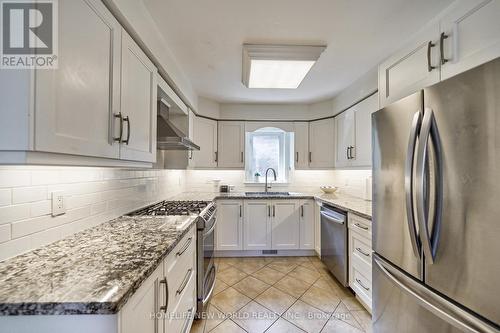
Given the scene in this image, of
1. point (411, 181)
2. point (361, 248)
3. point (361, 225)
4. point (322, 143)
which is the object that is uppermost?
point (322, 143)

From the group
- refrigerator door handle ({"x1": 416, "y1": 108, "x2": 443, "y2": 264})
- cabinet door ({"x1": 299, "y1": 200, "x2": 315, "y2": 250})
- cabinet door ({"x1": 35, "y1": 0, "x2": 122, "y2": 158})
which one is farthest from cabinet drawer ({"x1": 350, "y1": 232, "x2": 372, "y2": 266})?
cabinet door ({"x1": 35, "y1": 0, "x2": 122, "y2": 158})

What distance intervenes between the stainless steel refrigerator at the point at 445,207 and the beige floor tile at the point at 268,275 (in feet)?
4.51

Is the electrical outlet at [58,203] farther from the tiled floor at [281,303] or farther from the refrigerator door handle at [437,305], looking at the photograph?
the refrigerator door handle at [437,305]

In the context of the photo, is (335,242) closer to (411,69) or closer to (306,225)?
(306,225)

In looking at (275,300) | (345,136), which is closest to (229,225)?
(275,300)

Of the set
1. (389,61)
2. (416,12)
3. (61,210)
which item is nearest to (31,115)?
(61,210)

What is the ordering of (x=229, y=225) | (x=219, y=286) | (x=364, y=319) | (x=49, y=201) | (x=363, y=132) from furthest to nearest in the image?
1. (x=229, y=225)
2. (x=363, y=132)
3. (x=219, y=286)
4. (x=364, y=319)
5. (x=49, y=201)

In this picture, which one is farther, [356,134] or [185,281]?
[356,134]

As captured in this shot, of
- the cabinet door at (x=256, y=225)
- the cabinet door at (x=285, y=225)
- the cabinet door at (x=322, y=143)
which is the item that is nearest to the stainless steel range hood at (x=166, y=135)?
the cabinet door at (x=256, y=225)

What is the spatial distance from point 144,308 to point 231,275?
6.39 ft

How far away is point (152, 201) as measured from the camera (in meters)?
2.26

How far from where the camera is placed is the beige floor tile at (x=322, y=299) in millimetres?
2021

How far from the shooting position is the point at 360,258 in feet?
6.57

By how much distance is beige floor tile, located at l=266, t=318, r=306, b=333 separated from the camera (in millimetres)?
1713
